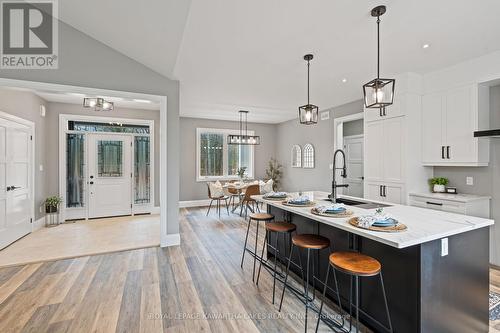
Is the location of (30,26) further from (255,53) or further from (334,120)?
(334,120)

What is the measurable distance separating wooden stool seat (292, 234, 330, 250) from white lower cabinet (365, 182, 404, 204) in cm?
227

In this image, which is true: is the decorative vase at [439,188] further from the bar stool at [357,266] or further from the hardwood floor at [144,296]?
the hardwood floor at [144,296]

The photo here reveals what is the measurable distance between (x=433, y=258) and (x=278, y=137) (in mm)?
6768

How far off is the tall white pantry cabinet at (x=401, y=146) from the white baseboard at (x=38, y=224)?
6.49 metres

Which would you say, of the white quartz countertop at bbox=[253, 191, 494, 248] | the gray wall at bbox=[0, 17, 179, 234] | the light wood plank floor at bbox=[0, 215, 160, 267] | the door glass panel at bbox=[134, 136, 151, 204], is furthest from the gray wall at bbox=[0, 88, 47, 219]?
the white quartz countertop at bbox=[253, 191, 494, 248]

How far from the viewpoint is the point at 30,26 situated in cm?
316

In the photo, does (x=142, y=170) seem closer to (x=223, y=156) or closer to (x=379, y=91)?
(x=223, y=156)

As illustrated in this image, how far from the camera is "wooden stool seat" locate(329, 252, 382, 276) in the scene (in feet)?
5.08

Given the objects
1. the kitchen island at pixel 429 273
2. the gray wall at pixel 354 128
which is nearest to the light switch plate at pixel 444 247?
the kitchen island at pixel 429 273

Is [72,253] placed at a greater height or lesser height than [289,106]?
lesser

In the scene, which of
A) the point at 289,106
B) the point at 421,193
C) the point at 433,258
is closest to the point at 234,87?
the point at 289,106

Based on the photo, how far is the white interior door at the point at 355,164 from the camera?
585 cm

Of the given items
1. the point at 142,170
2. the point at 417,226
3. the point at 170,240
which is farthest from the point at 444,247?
the point at 142,170

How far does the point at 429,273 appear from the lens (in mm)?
1593
